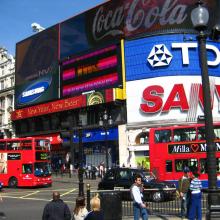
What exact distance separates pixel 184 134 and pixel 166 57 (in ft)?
81.1

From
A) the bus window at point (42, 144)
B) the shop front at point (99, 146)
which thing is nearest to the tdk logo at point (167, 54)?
the shop front at point (99, 146)

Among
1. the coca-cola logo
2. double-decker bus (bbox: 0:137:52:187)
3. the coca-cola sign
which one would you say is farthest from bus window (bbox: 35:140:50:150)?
the coca-cola logo

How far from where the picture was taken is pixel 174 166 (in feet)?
91.6

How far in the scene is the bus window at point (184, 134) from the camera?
90.1ft

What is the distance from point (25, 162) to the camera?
124 feet

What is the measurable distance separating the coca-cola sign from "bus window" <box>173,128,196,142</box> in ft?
70.9

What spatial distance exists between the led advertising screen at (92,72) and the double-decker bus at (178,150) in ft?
85.5

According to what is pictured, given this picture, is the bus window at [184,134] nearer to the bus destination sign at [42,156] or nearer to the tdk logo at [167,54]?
the bus destination sign at [42,156]

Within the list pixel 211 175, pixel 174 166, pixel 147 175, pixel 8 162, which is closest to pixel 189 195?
pixel 211 175

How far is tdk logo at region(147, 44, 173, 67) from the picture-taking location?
51.2 m

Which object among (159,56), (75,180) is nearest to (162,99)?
(159,56)

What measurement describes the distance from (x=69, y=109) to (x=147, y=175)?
3677cm

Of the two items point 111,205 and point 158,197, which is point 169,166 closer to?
point 158,197

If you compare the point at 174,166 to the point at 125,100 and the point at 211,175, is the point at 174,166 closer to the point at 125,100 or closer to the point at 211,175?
the point at 211,175
